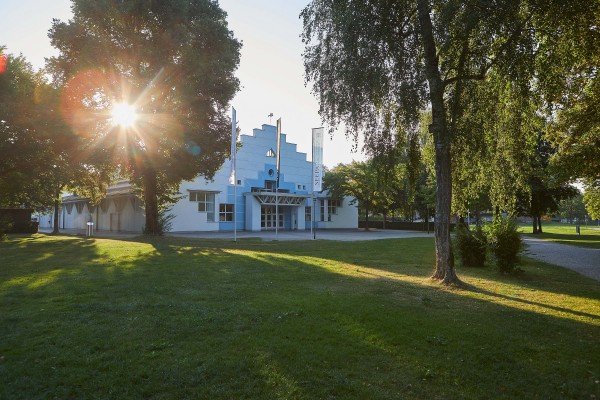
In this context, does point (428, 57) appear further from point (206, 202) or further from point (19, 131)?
point (206, 202)

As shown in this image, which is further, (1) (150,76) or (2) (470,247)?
(1) (150,76)

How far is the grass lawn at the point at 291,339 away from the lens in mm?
3980

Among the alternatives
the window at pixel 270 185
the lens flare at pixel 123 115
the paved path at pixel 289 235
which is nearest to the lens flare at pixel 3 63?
the lens flare at pixel 123 115

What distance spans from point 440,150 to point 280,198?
33.7 metres

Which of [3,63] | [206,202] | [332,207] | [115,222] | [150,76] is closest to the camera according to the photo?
[3,63]

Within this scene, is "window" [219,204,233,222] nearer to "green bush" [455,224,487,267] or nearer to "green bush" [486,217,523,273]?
"green bush" [455,224,487,267]

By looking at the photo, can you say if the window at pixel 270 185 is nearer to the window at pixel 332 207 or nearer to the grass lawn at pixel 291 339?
the window at pixel 332 207

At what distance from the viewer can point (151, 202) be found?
27.0 meters

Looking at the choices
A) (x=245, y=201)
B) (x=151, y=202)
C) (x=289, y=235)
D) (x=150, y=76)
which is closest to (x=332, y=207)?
(x=245, y=201)

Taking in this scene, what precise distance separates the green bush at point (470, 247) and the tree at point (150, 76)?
15.6 metres

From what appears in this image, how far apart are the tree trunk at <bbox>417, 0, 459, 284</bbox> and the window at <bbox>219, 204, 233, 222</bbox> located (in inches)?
1306

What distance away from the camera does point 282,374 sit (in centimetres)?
420

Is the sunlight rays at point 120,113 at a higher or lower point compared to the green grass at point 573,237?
higher

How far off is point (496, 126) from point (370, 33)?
406 centimetres
